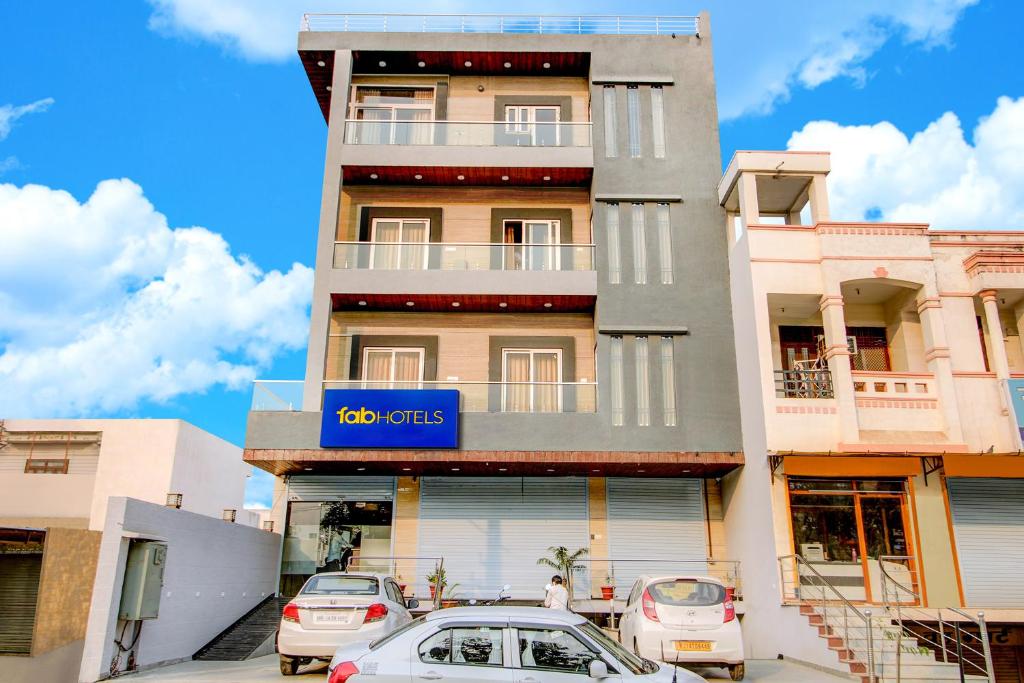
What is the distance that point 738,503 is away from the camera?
19.1 m

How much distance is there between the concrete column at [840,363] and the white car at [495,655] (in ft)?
36.2

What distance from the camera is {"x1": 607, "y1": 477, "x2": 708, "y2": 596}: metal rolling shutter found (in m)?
19.7

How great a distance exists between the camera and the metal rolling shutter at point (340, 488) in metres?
20.5

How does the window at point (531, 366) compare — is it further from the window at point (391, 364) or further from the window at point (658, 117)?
the window at point (658, 117)

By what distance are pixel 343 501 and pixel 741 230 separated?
1226 cm

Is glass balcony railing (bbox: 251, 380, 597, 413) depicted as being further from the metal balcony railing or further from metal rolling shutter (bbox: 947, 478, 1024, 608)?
metal rolling shutter (bbox: 947, 478, 1024, 608)

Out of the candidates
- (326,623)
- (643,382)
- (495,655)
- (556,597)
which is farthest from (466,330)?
(495,655)

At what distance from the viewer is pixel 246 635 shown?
17.2 meters

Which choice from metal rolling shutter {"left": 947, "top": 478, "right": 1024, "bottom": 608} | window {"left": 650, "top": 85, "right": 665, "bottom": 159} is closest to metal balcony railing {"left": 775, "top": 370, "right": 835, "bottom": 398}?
metal rolling shutter {"left": 947, "top": 478, "right": 1024, "bottom": 608}

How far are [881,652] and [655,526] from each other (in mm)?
7645

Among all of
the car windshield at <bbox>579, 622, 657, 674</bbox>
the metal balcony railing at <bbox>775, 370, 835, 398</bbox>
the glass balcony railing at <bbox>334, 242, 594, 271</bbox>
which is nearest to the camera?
the car windshield at <bbox>579, 622, 657, 674</bbox>

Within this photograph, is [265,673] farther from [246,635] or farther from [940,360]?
[940,360]

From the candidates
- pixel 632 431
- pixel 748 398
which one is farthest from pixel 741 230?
pixel 632 431

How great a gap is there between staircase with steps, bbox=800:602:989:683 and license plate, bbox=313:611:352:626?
7.94 m
